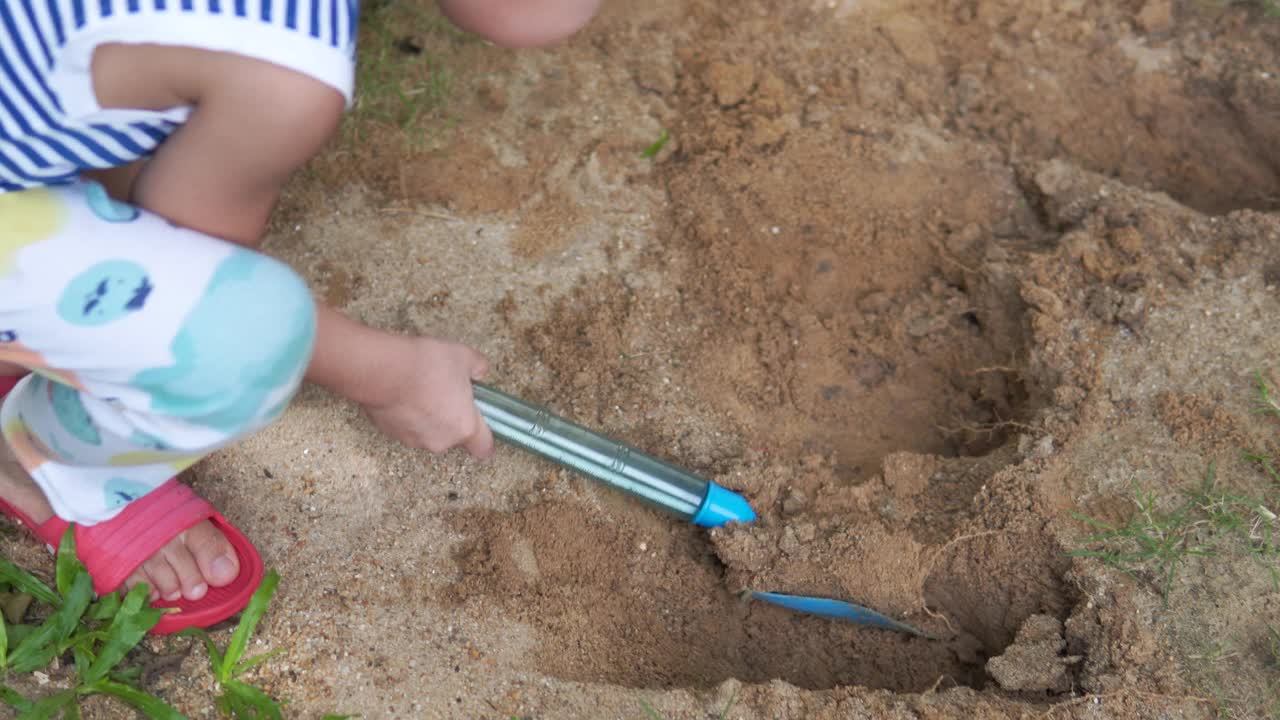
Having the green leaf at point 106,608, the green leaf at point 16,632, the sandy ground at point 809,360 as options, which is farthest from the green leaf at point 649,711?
the green leaf at point 16,632

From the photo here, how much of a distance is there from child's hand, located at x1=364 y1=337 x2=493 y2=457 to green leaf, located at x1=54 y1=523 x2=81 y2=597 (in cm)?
49

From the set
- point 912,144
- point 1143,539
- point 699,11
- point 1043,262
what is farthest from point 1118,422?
point 699,11

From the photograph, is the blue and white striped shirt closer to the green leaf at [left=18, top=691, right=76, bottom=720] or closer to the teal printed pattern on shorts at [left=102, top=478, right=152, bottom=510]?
the teal printed pattern on shorts at [left=102, top=478, right=152, bottom=510]

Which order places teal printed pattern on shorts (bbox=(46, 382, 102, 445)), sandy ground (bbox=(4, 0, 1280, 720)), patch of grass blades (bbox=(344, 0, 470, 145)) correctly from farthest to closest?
patch of grass blades (bbox=(344, 0, 470, 145)) → sandy ground (bbox=(4, 0, 1280, 720)) → teal printed pattern on shorts (bbox=(46, 382, 102, 445))

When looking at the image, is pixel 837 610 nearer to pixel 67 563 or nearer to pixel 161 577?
pixel 161 577

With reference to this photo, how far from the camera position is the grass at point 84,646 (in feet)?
5.02

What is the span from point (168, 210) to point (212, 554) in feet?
1.89

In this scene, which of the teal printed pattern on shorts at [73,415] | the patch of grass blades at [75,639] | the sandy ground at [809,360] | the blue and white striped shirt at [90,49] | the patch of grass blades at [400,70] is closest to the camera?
the blue and white striped shirt at [90,49]

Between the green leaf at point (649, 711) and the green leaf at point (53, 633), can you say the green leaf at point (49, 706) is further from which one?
the green leaf at point (649, 711)

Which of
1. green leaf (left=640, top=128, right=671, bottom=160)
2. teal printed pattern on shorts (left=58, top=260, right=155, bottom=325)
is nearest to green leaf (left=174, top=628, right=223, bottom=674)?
teal printed pattern on shorts (left=58, top=260, right=155, bottom=325)

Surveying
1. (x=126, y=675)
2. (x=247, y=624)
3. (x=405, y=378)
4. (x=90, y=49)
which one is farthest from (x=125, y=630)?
(x=90, y=49)

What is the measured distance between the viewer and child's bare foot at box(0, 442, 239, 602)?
1659mm

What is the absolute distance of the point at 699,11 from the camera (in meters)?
2.42

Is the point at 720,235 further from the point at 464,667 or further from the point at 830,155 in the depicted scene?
the point at 464,667
